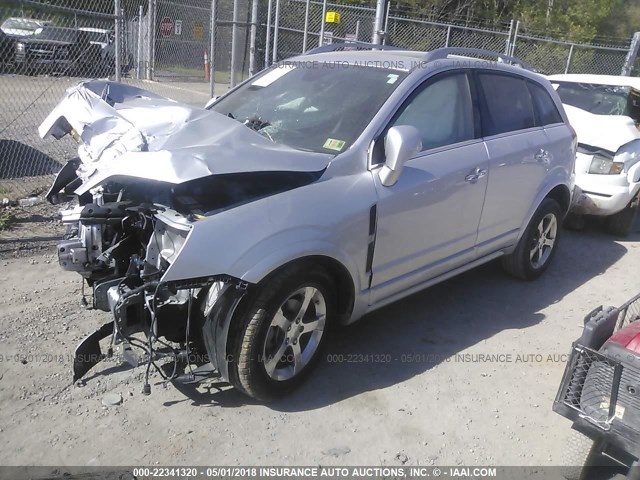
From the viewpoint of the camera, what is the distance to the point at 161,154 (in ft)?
9.98

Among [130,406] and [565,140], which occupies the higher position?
[565,140]

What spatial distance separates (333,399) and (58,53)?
6587 mm

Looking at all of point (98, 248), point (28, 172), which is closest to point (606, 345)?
point (98, 248)

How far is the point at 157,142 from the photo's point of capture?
3430 mm

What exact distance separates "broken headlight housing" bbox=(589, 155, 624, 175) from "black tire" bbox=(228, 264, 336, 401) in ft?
15.0

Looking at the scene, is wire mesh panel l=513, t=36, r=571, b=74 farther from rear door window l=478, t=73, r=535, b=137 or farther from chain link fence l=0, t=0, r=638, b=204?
rear door window l=478, t=73, r=535, b=137

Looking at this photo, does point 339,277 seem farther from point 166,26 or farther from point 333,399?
point 166,26

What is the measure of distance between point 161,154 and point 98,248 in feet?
2.26

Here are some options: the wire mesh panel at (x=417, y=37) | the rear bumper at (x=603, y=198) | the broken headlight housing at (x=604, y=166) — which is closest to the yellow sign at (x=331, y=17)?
the wire mesh panel at (x=417, y=37)

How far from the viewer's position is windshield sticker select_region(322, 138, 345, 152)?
11.7 ft

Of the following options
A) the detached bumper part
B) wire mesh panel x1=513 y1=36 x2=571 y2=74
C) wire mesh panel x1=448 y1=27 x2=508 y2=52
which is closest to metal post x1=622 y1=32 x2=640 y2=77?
wire mesh panel x1=513 y1=36 x2=571 y2=74

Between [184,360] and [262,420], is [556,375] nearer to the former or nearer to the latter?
[262,420]

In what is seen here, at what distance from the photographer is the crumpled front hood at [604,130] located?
22.2ft

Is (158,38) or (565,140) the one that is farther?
(158,38)
